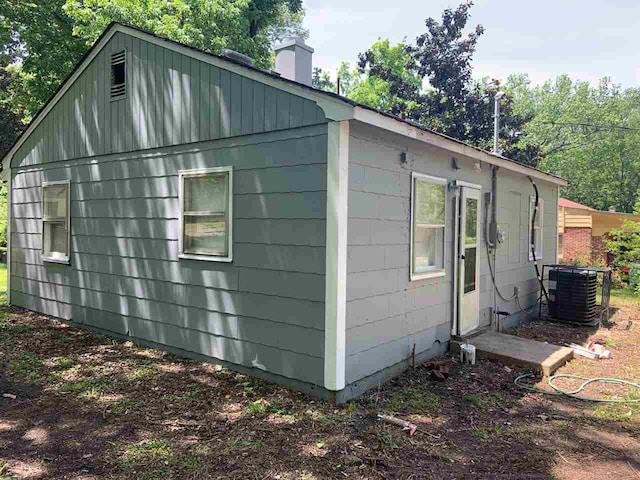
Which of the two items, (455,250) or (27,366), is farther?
(455,250)

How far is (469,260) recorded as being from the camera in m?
6.40

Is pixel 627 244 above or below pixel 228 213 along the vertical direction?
below

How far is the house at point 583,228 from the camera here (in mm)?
18031

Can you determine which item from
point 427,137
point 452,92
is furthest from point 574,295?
point 452,92

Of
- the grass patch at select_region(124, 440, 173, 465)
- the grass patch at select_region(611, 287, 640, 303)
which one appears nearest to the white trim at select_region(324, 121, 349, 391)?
the grass patch at select_region(124, 440, 173, 465)

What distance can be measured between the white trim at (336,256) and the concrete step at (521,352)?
2491 mm

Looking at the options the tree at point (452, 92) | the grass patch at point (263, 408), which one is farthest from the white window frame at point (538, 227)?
the tree at point (452, 92)

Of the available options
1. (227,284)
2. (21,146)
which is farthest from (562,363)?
(21,146)

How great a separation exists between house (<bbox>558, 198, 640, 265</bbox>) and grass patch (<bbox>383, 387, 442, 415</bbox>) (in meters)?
15.8

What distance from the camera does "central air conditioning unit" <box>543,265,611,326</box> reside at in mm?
7891

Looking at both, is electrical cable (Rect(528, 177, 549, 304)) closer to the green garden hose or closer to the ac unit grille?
the ac unit grille

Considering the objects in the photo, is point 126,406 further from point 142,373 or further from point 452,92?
point 452,92

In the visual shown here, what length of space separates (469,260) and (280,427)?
152 inches

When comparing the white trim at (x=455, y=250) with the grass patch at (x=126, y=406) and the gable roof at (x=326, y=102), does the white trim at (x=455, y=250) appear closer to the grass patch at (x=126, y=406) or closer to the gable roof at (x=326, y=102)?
the gable roof at (x=326, y=102)
